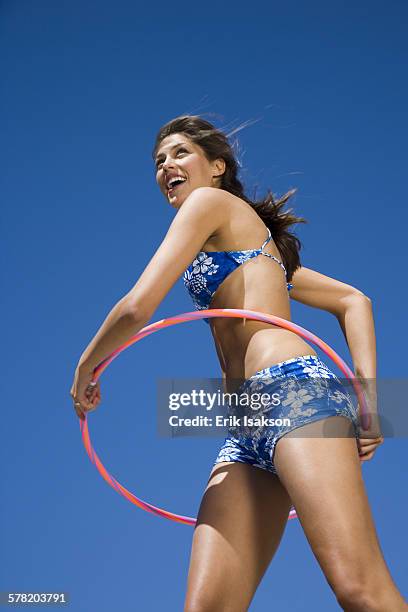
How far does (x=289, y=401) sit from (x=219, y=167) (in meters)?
1.41

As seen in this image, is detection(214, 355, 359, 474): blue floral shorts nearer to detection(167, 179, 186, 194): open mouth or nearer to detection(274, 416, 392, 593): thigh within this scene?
detection(274, 416, 392, 593): thigh

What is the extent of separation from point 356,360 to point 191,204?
1.07 meters

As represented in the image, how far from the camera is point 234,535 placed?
3.06 metres

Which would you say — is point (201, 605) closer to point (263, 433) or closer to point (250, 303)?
point (263, 433)

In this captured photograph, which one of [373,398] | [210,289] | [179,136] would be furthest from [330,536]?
[179,136]

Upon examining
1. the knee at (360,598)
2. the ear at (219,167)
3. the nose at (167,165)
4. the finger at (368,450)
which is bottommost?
the knee at (360,598)

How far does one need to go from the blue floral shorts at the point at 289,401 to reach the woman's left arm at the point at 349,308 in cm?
53

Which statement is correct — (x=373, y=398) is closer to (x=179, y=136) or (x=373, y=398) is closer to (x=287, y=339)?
(x=287, y=339)

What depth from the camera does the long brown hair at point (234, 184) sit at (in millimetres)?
3603

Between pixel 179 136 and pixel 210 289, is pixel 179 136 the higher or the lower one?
the higher one

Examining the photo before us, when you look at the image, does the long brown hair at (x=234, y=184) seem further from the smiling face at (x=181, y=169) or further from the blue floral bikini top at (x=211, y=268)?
the blue floral bikini top at (x=211, y=268)

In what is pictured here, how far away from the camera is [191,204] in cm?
304

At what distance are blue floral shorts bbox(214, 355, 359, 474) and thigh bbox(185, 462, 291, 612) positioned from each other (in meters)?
0.15

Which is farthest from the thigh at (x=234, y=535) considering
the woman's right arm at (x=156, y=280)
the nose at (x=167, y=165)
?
the nose at (x=167, y=165)
